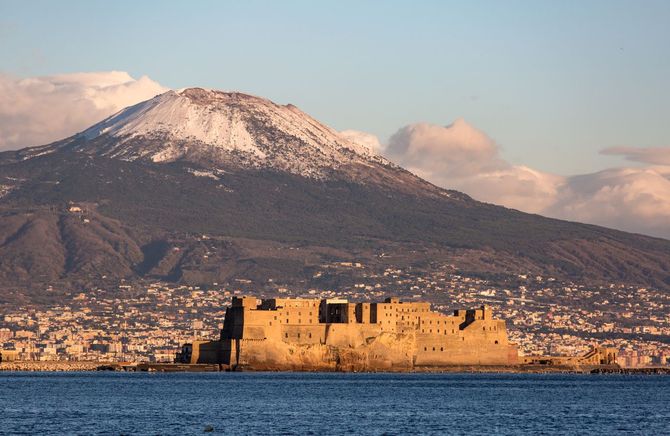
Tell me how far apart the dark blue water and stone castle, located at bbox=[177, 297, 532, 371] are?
2833mm

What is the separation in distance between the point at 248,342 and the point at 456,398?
137ft

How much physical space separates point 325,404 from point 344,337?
52597 mm

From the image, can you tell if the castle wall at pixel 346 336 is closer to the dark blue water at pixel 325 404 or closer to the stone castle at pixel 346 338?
the stone castle at pixel 346 338

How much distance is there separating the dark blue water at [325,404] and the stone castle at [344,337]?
9.30 ft

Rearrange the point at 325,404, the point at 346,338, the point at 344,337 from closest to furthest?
the point at 325,404, the point at 344,337, the point at 346,338

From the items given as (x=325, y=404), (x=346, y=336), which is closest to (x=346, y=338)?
(x=346, y=336)

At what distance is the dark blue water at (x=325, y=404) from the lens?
98062 mm

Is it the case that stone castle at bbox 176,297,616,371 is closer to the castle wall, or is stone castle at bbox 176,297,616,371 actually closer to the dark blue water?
the castle wall

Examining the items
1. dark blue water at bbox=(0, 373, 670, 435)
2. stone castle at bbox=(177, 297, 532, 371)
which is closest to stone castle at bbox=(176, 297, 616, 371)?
stone castle at bbox=(177, 297, 532, 371)

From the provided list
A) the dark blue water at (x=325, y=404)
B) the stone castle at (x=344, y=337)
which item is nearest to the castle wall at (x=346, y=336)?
the stone castle at (x=344, y=337)

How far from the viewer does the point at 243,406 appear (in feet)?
379

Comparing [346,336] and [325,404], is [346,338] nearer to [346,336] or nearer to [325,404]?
[346,336]

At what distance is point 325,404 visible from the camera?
120188mm

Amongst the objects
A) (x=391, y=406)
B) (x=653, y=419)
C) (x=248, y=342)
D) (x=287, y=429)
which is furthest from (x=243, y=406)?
(x=248, y=342)
